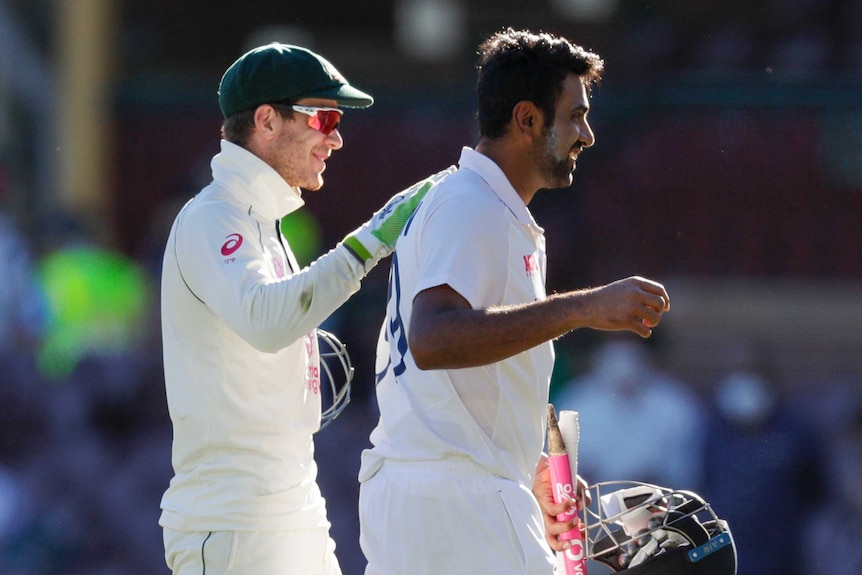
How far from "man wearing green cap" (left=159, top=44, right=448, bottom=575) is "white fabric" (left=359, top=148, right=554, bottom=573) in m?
0.30

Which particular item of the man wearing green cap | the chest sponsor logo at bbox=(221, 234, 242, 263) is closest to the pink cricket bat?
the man wearing green cap

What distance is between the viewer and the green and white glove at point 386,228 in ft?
10.6

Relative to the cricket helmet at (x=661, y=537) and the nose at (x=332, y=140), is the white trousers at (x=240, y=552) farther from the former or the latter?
the nose at (x=332, y=140)

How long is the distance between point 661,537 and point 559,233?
283 inches

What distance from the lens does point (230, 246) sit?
331 cm

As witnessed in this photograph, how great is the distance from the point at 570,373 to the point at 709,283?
3218mm

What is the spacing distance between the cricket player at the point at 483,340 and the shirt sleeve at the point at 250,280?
0.23m

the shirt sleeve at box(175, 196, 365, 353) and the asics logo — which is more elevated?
the asics logo

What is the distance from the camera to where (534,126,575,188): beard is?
9.98ft

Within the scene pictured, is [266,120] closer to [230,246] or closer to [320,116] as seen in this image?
[320,116]

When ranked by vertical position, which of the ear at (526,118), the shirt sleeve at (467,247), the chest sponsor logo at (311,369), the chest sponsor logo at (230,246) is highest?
the ear at (526,118)

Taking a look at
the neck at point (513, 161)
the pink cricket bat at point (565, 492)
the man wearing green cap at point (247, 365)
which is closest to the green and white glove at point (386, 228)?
the man wearing green cap at point (247, 365)

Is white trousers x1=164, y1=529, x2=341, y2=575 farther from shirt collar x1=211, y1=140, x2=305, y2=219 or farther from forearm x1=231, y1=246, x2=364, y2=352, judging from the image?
shirt collar x1=211, y1=140, x2=305, y2=219

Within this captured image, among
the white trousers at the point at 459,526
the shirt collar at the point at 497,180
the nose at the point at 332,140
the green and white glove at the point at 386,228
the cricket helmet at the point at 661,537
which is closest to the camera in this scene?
the white trousers at the point at 459,526
